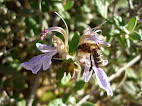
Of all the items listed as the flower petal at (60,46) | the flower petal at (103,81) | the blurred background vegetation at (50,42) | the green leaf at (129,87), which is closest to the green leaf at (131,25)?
the blurred background vegetation at (50,42)

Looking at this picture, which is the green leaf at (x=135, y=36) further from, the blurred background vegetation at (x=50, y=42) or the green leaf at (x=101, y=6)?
the green leaf at (x=101, y=6)

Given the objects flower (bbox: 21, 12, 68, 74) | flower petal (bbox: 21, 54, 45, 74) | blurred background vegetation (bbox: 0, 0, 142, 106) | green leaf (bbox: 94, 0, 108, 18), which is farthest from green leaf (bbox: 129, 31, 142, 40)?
flower petal (bbox: 21, 54, 45, 74)

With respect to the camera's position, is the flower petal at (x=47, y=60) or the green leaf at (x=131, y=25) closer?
the flower petal at (x=47, y=60)

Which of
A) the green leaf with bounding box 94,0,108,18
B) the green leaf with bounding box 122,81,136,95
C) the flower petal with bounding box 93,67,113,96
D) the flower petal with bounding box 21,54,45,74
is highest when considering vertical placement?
the green leaf with bounding box 94,0,108,18

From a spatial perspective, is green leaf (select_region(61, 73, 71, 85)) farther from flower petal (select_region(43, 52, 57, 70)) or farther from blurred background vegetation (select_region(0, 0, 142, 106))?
flower petal (select_region(43, 52, 57, 70))

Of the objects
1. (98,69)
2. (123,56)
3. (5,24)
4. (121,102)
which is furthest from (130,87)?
(5,24)

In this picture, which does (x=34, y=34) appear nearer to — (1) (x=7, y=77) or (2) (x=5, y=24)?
(2) (x=5, y=24)

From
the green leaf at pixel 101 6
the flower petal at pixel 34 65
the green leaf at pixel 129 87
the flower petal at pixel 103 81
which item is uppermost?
the green leaf at pixel 101 6

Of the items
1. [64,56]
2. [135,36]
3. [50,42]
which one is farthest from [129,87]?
[64,56]

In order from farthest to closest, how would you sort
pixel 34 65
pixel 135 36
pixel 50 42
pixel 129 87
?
pixel 129 87, pixel 50 42, pixel 135 36, pixel 34 65

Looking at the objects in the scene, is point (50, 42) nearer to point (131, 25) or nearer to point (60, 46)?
point (60, 46)

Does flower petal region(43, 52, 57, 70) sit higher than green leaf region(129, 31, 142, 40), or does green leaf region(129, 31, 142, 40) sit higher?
green leaf region(129, 31, 142, 40)
